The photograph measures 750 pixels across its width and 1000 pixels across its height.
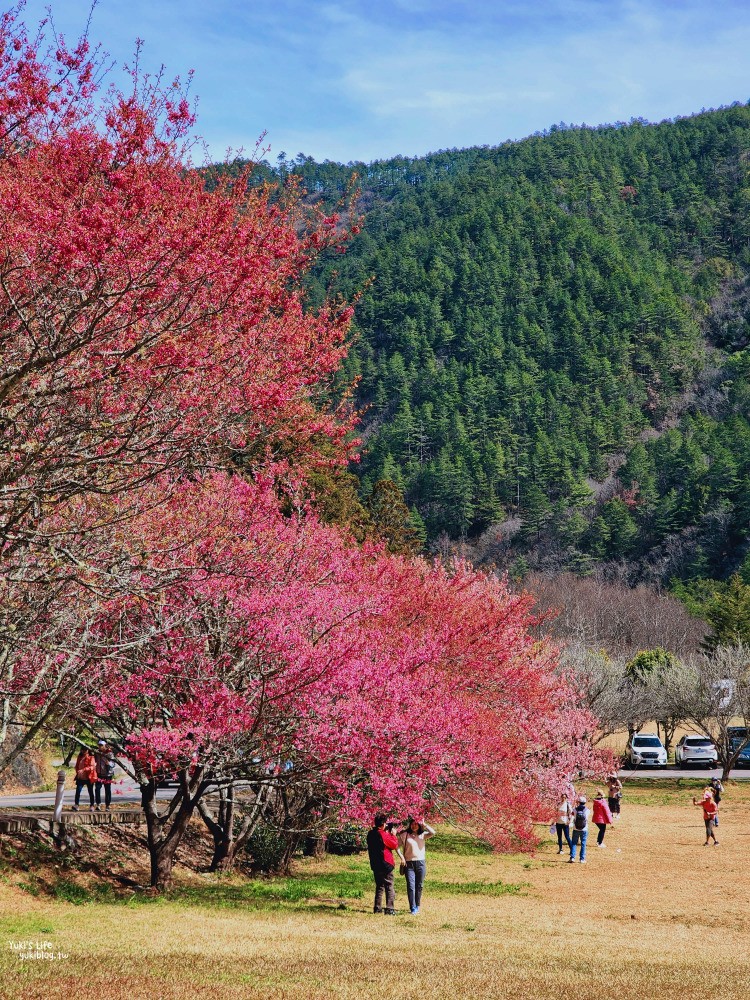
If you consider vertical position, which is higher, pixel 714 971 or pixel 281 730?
pixel 281 730

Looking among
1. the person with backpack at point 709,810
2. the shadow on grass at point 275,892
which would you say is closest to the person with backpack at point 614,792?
the person with backpack at point 709,810

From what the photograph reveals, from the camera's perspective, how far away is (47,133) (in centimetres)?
752

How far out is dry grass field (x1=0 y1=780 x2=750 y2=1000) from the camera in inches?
356

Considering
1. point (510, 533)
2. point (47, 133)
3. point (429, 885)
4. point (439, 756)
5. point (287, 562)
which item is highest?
point (510, 533)

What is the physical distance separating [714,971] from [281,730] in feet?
21.1

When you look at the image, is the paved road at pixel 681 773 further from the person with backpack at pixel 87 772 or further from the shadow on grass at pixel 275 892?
the person with backpack at pixel 87 772

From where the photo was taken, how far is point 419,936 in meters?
12.6

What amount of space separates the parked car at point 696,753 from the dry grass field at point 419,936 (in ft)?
75.7

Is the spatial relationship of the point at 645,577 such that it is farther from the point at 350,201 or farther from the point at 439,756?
the point at 350,201

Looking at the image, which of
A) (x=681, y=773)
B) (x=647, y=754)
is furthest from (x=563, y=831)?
(x=647, y=754)

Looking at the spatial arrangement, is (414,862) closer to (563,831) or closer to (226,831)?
(226,831)

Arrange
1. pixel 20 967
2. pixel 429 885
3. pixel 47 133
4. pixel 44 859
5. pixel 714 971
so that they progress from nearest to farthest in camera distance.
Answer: pixel 47 133 < pixel 20 967 < pixel 714 971 < pixel 44 859 < pixel 429 885

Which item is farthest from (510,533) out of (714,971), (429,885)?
(714,971)

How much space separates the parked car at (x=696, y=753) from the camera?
4416cm
